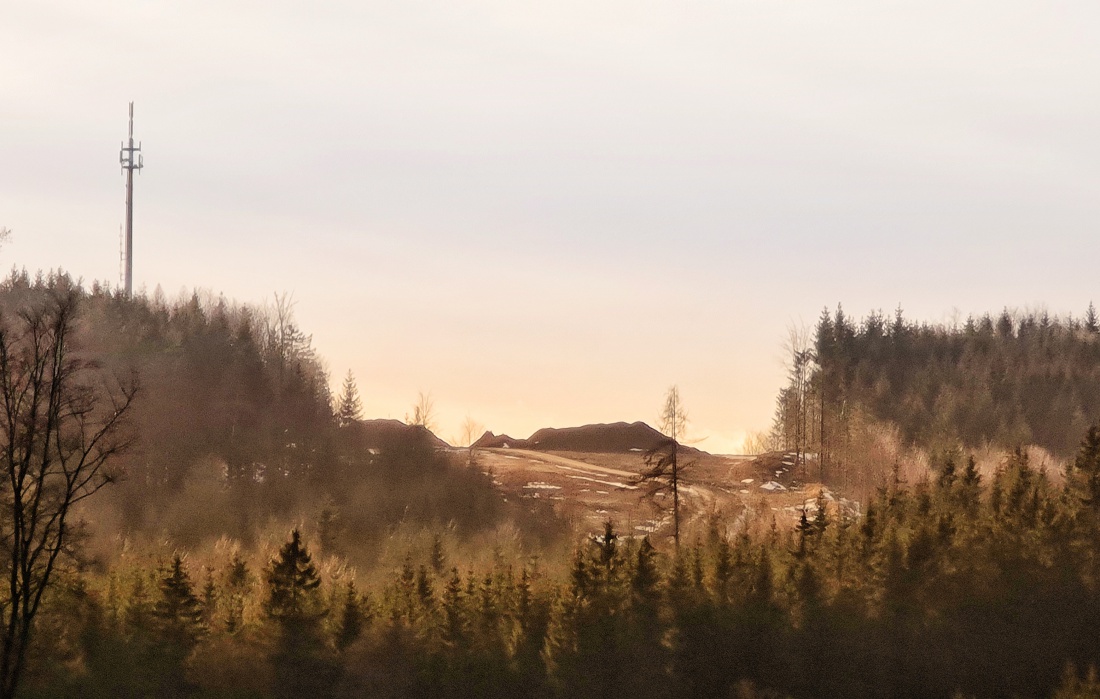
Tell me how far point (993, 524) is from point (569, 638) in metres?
26.3

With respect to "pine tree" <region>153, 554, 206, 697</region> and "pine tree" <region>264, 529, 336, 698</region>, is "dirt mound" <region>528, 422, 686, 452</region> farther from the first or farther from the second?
"pine tree" <region>153, 554, 206, 697</region>

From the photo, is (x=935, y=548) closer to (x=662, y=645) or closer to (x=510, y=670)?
(x=662, y=645)

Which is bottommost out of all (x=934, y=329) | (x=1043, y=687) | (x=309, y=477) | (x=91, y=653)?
(x=1043, y=687)

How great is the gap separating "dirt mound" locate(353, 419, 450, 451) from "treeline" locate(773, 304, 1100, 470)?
30.5 m

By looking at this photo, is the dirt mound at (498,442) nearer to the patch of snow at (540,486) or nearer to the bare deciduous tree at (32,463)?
the patch of snow at (540,486)

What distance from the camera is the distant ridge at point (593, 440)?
337ft

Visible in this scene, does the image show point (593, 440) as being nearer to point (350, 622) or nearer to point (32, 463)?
point (350, 622)

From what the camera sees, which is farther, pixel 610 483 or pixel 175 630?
pixel 610 483

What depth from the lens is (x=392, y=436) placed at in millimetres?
90750

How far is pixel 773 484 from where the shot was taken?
300 ft

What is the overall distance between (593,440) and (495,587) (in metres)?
53.3

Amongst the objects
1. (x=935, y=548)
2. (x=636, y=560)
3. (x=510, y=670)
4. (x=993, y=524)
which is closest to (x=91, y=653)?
(x=510, y=670)

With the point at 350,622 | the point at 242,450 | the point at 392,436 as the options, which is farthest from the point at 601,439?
the point at 350,622

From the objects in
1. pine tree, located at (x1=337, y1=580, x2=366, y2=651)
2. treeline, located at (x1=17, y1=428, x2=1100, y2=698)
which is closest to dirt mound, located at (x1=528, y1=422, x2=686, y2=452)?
treeline, located at (x1=17, y1=428, x2=1100, y2=698)
